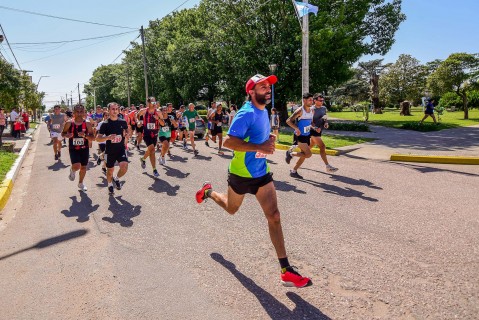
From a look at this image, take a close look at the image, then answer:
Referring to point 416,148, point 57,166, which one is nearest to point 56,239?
point 57,166

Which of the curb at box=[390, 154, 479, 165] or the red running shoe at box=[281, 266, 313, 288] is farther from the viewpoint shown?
the curb at box=[390, 154, 479, 165]

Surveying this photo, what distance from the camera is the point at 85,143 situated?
25.3 feet

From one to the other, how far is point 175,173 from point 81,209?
125 inches

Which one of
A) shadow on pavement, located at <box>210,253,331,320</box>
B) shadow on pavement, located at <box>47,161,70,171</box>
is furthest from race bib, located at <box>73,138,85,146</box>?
shadow on pavement, located at <box>210,253,331,320</box>

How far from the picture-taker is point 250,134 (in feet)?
11.7

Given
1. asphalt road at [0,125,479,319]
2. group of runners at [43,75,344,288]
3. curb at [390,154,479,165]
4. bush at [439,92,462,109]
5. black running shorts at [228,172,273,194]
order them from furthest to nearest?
1. bush at [439,92,462,109]
2. curb at [390,154,479,165]
3. black running shorts at [228,172,273,194]
4. group of runners at [43,75,344,288]
5. asphalt road at [0,125,479,319]

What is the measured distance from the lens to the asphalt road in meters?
3.06

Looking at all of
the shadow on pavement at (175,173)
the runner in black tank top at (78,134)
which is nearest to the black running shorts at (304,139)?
the shadow on pavement at (175,173)

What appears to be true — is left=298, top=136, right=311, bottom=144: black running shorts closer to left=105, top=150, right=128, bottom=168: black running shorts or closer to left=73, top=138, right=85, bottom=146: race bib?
left=105, top=150, right=128, bottom=168: black running shorts

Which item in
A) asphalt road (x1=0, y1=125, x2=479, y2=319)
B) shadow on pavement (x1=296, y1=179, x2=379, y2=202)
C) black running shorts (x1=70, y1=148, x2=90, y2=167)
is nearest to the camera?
asphalt road (x1=0, y1=125, x2=479, y2=319)

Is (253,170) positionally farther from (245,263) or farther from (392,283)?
(392,283)

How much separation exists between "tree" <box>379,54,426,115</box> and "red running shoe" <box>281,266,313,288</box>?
54.2 meters

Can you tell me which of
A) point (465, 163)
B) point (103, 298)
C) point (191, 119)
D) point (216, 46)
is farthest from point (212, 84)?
point (103, 298)

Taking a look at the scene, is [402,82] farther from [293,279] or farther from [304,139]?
[293,279]
